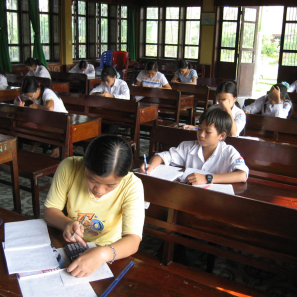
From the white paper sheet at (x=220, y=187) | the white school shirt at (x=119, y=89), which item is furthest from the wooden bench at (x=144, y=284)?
the white school shirt at (x=119, y=89)

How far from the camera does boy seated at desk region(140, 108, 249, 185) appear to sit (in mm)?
1833

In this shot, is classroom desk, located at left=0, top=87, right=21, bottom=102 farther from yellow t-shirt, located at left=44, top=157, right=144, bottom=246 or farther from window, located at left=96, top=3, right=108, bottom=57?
window, located at left=96, top=3, right=108, bottom=57

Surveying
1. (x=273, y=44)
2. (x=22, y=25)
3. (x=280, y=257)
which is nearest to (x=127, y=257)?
(x=280, y=257)

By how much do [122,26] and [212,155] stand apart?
888cm

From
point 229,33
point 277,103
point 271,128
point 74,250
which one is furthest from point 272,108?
point 229,33

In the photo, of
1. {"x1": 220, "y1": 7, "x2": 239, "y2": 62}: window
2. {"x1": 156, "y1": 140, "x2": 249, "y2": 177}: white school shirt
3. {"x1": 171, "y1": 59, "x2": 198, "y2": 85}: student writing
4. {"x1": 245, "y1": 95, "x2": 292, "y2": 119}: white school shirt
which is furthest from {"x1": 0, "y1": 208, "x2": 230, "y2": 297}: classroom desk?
{"x1": 220, "y1": 7, "x2": 239, "y2": 62}: window

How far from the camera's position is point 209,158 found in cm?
198

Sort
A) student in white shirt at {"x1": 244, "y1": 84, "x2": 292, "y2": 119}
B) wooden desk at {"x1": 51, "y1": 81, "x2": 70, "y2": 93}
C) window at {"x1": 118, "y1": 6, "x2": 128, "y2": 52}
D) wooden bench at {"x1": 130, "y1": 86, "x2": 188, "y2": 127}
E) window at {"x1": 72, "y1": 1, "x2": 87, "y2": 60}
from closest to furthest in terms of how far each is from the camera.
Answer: student in white shirt at {"x1": 244, "y1": 84, "x2": 292, "y2": 119}, wooden bench at {"x1": 130, "y1": 86, "x2": 188, "y2": 127}, wooden desk at {"x1": 51, "y1": 81, "x2": 70, "y2": 93}, window at {"x1": 72, "y1": 1, "x2": 87, "y2": 60}, window at {"x1": 118, "y1": 6, "x2": 128, "y2": 52}

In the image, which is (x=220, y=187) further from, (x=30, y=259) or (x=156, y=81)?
(x=156, y=81)

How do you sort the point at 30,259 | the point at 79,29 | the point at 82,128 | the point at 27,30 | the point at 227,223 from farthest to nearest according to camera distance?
the point at 79,29, the point at 27,30, the point at 82,128, the point at 227,223, the point at 30,259

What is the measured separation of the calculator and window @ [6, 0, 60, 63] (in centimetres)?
741

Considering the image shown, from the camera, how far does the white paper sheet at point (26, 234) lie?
109cm

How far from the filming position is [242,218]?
1.29 meters

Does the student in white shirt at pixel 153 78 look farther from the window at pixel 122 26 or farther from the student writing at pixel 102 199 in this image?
the window at pixel 122 26
